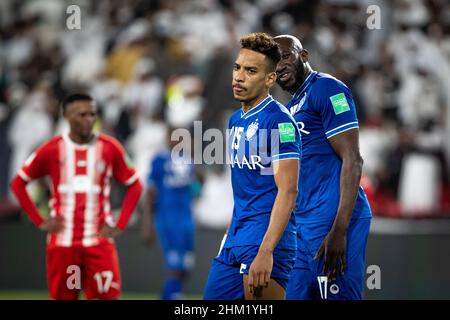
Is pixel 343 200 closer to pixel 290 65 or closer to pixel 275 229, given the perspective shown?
pixel 275 229

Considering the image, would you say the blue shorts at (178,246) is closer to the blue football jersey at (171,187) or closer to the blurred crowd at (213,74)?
the blue football jersey at (171,187)

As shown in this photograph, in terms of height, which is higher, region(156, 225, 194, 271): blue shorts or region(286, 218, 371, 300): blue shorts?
region(286, 218, 371, 300): blue shorts

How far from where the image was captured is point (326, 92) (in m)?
5.66

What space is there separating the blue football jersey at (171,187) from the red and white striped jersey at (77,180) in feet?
13.6

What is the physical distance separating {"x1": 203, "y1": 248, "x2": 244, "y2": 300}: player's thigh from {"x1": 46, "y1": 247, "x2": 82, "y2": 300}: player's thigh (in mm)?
2391

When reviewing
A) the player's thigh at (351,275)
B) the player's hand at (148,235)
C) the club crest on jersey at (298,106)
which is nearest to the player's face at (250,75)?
the club crest on jersey at (298,106)

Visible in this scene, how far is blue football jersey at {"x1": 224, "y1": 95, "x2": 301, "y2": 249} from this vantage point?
16.4ft

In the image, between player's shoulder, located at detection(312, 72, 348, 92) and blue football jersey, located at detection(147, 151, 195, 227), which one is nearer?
player's shoulder, located at detection(312, 72, 348, 92)

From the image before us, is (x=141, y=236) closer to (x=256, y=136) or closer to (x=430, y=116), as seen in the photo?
(x=430, y=116)

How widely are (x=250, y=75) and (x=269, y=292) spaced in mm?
1261

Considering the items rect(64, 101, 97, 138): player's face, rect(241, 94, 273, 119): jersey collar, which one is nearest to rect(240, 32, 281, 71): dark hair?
rect(241, 94, 273, 119): jersey collar

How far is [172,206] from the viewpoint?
38.7 ft

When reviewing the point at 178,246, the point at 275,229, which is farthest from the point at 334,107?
the point at 178,246

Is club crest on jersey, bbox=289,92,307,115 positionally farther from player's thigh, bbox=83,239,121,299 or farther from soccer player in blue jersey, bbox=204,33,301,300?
player's thigh, bbox=83,239,121,299
